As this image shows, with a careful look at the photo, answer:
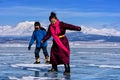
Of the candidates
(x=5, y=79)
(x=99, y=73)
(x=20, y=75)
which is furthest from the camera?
(x=99, y=73)

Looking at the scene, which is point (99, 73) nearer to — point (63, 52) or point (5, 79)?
point (63, 52)

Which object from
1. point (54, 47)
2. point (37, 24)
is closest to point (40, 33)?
point (37, 24)

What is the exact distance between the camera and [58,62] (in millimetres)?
13383

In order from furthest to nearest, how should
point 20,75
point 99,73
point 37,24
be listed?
point 37,24 < point 99,73 < point 20,75

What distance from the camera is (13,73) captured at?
13047mm

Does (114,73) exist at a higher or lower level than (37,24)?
lower

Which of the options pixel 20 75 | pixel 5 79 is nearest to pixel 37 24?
pixel 20 75

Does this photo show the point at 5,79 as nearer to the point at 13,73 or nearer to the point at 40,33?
the point at 13,73

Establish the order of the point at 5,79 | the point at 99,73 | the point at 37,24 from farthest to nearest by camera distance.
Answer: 1. the point at 37,24
2. the point at 99,73
3. the point at 5,79

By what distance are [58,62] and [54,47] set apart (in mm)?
433

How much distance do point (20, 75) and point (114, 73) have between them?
8.95 ft

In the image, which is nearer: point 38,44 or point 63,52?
point 63,52

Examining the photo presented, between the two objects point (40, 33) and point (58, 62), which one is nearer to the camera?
point (58, 62)

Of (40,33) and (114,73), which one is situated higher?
(40,33)
